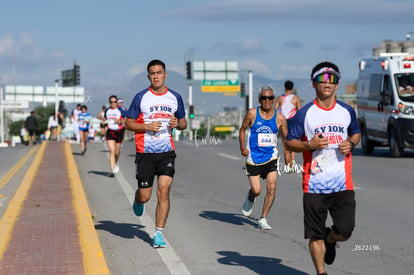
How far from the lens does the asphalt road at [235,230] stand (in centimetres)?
789

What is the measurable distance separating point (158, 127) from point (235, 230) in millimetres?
2051

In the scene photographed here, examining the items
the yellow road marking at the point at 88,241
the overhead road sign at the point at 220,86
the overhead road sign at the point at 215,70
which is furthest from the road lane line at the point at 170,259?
the overhead road sign at the point at 220,86

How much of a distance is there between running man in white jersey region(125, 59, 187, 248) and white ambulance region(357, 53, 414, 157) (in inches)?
584

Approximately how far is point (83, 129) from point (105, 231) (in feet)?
54.3

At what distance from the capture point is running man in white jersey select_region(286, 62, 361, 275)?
6.61 m

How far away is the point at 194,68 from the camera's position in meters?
83.7

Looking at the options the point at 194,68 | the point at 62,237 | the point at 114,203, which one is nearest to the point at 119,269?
the point at 62,237

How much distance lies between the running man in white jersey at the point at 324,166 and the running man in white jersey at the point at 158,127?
2496 millimetres

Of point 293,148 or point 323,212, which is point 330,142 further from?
point 323,212

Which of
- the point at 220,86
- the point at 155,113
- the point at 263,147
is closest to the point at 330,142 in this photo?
the point at 155,113

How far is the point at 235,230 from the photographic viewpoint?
10.2 meters

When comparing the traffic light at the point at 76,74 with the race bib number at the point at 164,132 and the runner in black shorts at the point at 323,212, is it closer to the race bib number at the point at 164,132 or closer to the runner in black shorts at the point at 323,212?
the race bib number at the point at 164,132

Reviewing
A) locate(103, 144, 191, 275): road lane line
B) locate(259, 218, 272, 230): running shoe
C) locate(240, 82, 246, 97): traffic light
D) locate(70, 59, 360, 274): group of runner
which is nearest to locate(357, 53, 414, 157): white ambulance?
locate(70, 59, 360, 274): group of runner

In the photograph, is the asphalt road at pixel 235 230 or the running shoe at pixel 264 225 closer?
the asphalt road at pixel 235 230
